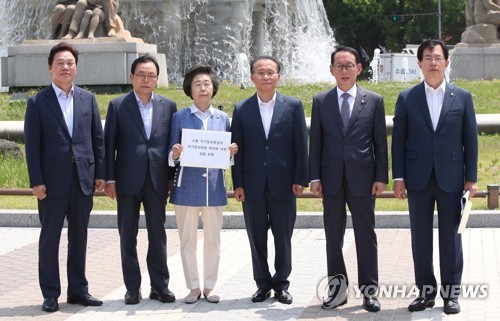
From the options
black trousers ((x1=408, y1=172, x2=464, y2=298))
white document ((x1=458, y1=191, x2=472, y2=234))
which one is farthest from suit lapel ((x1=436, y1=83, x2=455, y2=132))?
white document ((x1=458, y1=191, x2=472, y2=234))

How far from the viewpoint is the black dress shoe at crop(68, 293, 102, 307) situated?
310 inches

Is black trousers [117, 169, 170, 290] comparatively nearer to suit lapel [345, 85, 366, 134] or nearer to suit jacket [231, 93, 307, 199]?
suit jacket [231, 93, 307, 199]

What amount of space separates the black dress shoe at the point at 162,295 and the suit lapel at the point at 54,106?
144cm

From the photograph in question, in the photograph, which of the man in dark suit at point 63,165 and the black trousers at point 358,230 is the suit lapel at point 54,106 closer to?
the man in dark suit at point 63,165

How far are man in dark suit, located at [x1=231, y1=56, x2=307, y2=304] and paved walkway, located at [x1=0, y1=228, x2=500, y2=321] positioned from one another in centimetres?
39

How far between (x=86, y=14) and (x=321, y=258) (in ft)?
51.4

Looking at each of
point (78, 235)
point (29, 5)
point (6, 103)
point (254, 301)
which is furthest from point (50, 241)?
point (29, 5)

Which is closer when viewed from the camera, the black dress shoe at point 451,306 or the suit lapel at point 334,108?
the black dress shoe at point 451,306

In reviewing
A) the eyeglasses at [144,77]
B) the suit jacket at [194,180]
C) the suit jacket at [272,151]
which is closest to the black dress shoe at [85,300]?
the suit jacket at [194,180]

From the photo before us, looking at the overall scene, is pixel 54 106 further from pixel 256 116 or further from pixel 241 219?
pixel 241 219

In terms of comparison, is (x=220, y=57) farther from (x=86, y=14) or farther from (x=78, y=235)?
(x=78, y=235)

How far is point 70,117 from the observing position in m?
7.90

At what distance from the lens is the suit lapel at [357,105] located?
7.65 m

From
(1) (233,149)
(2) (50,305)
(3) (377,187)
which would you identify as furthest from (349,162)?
(2) (50,305)
